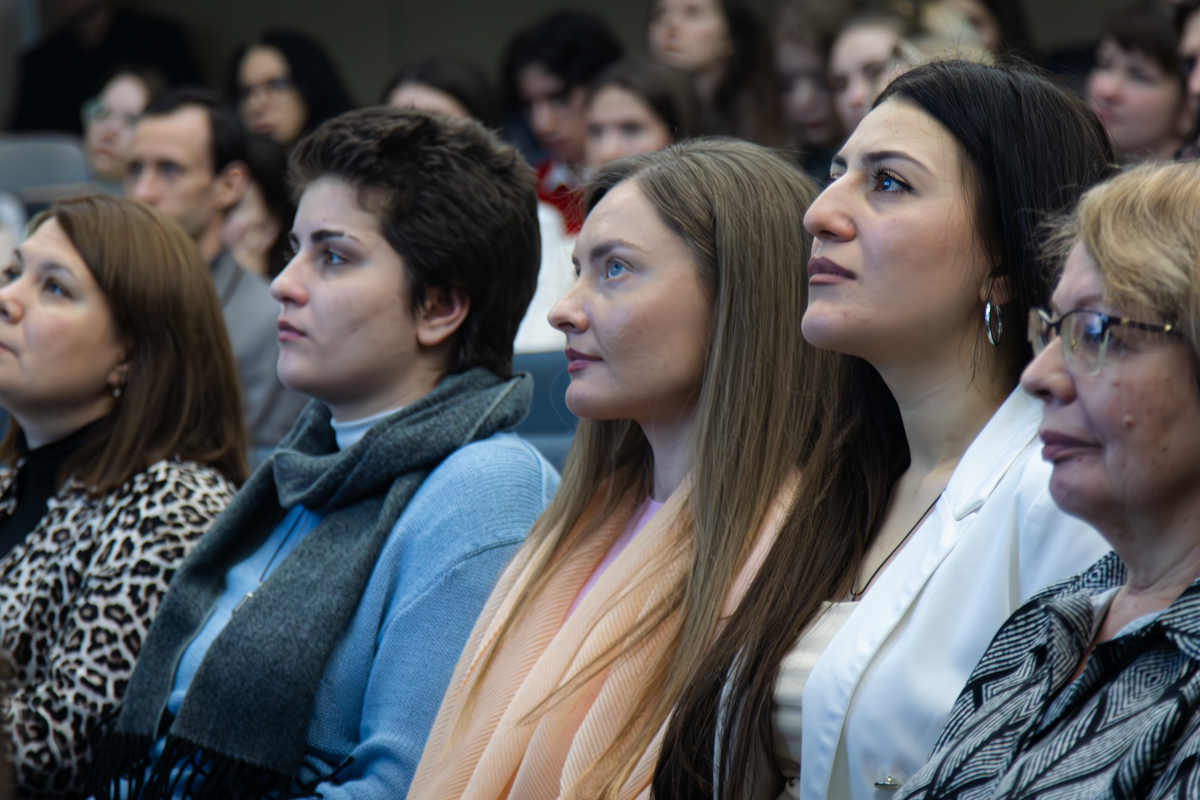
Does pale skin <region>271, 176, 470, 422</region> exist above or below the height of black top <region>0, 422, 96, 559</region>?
above

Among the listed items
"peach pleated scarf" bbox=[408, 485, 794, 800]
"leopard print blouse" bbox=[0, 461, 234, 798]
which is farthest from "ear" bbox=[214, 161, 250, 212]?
"peach pleated scarf" bbox=[408, 485, 794, 800]

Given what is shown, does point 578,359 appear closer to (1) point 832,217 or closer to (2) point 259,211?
(1) point 832,217

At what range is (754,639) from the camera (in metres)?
1.58

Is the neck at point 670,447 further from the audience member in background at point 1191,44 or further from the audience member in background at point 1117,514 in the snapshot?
the audience member in background at point 1191,44

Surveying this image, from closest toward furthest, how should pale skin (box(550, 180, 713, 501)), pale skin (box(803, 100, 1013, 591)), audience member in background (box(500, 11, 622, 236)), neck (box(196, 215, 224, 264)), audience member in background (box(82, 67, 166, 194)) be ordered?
1. pale skin (box(803, 100, 1013, 591))
2. pale skin (box(550, 180, 713, 501))
3. neck (box(196, 215, 224, 264))
4. audience member in background (box(500, 11, 622, 236))
5. audience member in background (box(82, 67, 166, 194))

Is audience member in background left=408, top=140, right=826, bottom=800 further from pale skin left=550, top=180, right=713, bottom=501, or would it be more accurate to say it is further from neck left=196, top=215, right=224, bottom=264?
neck left=196, top=215, right=224, bottom=264

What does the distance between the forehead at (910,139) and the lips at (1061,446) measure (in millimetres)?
469

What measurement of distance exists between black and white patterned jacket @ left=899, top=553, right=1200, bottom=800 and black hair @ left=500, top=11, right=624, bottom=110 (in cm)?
382

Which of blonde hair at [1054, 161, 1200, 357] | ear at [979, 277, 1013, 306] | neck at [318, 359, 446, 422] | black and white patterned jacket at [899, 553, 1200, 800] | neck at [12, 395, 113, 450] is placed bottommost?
neck at [12, 395, 113, 450]

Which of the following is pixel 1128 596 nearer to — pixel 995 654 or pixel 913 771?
pixel 995 654

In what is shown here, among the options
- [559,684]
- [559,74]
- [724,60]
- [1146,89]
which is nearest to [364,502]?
[559,684]

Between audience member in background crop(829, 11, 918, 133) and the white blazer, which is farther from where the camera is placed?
audience member in background crop(829, 11, 918, 133)

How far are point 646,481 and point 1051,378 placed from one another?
35.0 inches

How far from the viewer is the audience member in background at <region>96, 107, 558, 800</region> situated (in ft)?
6.60
